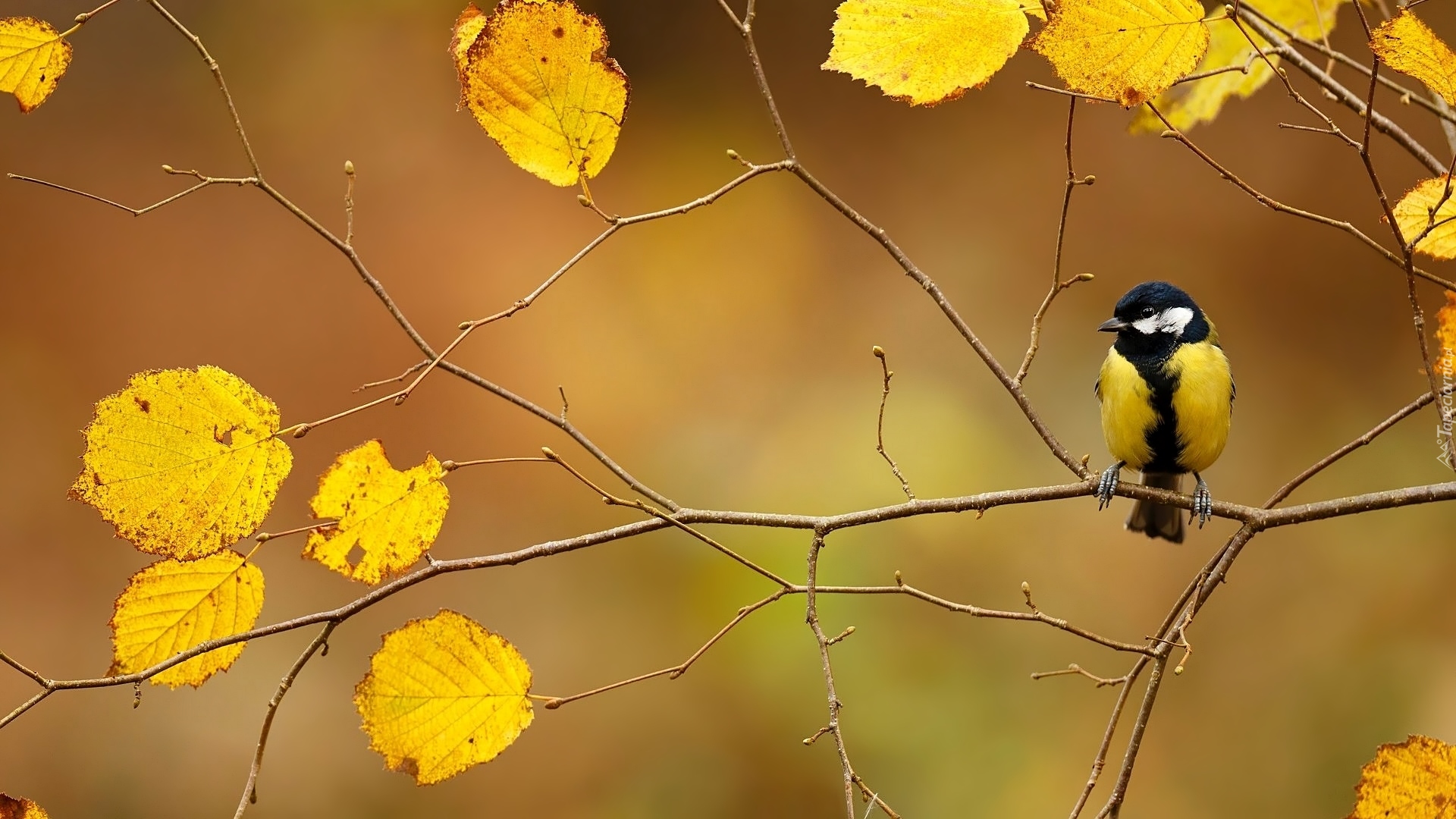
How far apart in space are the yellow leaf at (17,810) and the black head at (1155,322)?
152 centimetres

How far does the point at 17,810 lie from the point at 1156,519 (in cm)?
186

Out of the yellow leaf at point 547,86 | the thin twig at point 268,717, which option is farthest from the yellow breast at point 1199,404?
the thin twig at point 268,717

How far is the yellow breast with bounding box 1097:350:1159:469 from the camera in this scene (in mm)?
1748

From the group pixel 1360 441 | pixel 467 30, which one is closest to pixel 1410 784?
pixel 1360 441

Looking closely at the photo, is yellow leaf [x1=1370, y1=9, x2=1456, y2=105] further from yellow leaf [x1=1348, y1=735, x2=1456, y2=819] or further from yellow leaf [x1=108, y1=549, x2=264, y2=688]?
yellow leaf [x1=108, y1=549, x2=264, y2=688]

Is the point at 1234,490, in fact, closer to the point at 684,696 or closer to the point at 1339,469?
the point at 1339,469

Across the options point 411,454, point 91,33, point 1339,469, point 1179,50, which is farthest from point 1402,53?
point 91,33

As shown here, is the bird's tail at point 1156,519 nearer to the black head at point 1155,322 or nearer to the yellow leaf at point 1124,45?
the black head at point 1155,322

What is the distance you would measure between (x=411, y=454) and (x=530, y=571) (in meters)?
0.66

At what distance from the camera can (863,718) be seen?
3.47 meters

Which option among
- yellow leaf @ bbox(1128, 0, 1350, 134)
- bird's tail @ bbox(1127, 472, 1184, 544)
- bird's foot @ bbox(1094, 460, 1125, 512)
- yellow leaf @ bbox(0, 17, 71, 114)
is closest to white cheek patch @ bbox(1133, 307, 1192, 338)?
bird's foot @ bbox(1094, 460, 1125, 512)

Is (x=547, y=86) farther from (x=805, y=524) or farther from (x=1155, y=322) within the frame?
(x=1155, y=322)

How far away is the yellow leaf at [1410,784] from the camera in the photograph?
800 millimetres

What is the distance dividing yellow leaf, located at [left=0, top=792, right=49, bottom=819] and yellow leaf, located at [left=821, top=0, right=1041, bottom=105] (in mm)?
809
